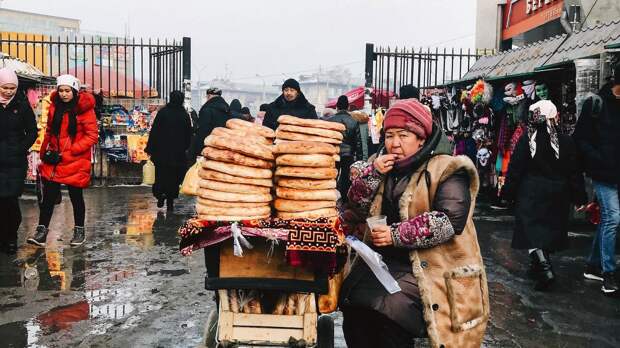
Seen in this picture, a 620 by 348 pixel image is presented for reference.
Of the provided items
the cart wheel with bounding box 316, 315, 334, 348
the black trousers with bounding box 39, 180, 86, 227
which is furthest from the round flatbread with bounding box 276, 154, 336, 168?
the black trousers with bounding box 39, 180, 86, 227

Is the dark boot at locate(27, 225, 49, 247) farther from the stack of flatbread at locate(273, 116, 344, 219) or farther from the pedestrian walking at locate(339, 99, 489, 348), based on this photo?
the pedestrian walking at locate(339, 99, 489, 348)

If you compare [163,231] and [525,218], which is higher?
[525,218]

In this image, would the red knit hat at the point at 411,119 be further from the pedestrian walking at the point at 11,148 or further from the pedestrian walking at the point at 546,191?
the pedestrian walking at the point at 11,148

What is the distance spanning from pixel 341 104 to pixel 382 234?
7308mm

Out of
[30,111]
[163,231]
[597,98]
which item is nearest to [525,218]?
[597,98]

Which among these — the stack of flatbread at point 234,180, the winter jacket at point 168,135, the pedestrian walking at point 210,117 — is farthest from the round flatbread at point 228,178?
the winter jacket at point 168,135

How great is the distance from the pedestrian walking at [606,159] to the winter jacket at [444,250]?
3322 mm

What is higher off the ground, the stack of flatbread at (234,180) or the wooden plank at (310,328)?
the stack of flatbread at (234,180)

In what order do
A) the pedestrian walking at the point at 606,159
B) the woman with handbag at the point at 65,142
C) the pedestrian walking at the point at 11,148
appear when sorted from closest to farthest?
the pedestrian walking at the point at 606,159
the pedestrian walking at the point at 11,148
the woman with handbag at the point at 65,142

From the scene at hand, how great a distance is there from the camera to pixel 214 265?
3.34 meters

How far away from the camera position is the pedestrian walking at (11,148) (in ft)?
22.5

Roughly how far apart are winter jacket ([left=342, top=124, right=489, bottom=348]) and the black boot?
3.06m

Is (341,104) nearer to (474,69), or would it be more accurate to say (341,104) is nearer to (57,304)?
(474,69)

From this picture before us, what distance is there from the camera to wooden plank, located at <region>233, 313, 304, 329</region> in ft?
11.1
